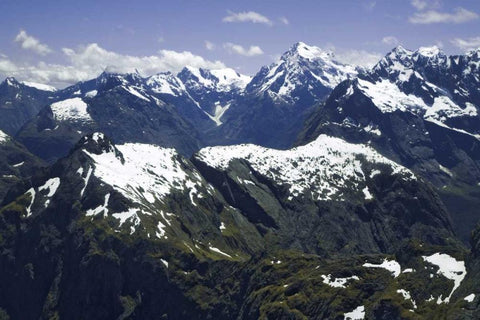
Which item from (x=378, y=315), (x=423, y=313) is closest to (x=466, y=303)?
(x=423, y=313)

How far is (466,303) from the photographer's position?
576 ft

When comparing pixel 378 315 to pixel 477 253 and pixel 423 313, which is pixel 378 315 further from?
pixel 477 253

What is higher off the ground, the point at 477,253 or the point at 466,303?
the point at 477,253

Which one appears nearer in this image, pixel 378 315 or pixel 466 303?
pixel 466 303

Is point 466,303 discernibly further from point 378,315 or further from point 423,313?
point 378,315

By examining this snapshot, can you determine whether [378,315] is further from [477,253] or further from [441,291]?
[477,253]

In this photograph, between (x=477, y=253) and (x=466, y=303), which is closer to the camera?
(x=466, y=303)

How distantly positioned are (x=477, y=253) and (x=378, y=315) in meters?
37.4

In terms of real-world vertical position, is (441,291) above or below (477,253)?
below

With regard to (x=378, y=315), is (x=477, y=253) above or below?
above

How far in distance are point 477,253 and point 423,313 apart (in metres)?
26.9

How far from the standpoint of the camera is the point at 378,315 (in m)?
200

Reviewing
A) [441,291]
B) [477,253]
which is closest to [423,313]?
[441,291]

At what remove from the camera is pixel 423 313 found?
192m
